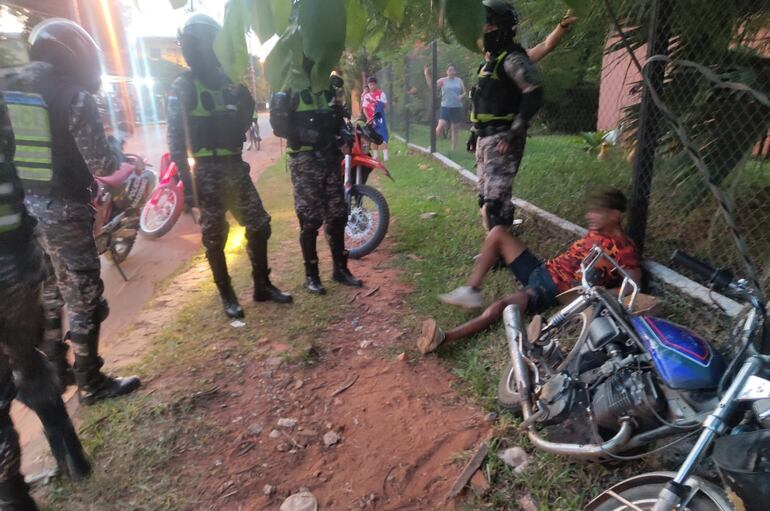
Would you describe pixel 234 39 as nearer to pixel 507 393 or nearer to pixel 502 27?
pixel 507 393

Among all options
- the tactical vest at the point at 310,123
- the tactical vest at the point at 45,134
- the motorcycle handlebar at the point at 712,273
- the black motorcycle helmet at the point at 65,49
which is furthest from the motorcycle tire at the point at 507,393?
the black motorcycle helmet at the point at 65,49

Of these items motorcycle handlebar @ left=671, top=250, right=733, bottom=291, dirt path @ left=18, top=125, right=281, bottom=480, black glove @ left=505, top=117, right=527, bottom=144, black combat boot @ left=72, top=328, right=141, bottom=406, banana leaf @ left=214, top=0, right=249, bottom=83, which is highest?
banana leaf @ left=214, top=0, right=249, bottom=83

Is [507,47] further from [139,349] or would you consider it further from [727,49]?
[139,349]

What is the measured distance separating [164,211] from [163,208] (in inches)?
1.9

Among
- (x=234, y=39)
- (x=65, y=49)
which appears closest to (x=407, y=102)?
(x=65, y=49)

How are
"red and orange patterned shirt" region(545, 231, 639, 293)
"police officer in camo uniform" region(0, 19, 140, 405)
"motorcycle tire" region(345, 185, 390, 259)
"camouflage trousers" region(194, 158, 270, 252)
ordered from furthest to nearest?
"motorcycle tire" region(345, 185, 390, 259) < "camouflage trousers" region(194, 158, 270, 252) < "red and orange patterned shirt" region(545, 231, 639, 293) < "police officer in camo uniform" region(0, 19, 140, 405)

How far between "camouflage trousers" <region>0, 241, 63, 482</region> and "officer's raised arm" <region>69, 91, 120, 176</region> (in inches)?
26.4

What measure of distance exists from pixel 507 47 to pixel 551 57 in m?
1.77

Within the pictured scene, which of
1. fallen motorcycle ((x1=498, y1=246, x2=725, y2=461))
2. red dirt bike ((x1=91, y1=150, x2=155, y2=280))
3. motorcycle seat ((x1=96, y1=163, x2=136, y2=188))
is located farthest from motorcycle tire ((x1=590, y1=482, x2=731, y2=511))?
motorcycle seat ((x1=96, y1=163, x2=136, y2=188))

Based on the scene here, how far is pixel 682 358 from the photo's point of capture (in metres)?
1.57

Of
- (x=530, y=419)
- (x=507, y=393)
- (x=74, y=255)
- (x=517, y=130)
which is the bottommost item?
(x=507, y=393)

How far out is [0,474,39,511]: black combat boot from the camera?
197cm

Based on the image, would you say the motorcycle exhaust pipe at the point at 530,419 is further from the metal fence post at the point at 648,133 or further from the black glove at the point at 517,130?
the black glove at the point at 517,130

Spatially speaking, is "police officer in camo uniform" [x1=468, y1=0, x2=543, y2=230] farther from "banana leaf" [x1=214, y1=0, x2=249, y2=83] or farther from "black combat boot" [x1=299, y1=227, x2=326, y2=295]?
"banana leaf" [x1=214, y1=0, x2=249, y2=83]
